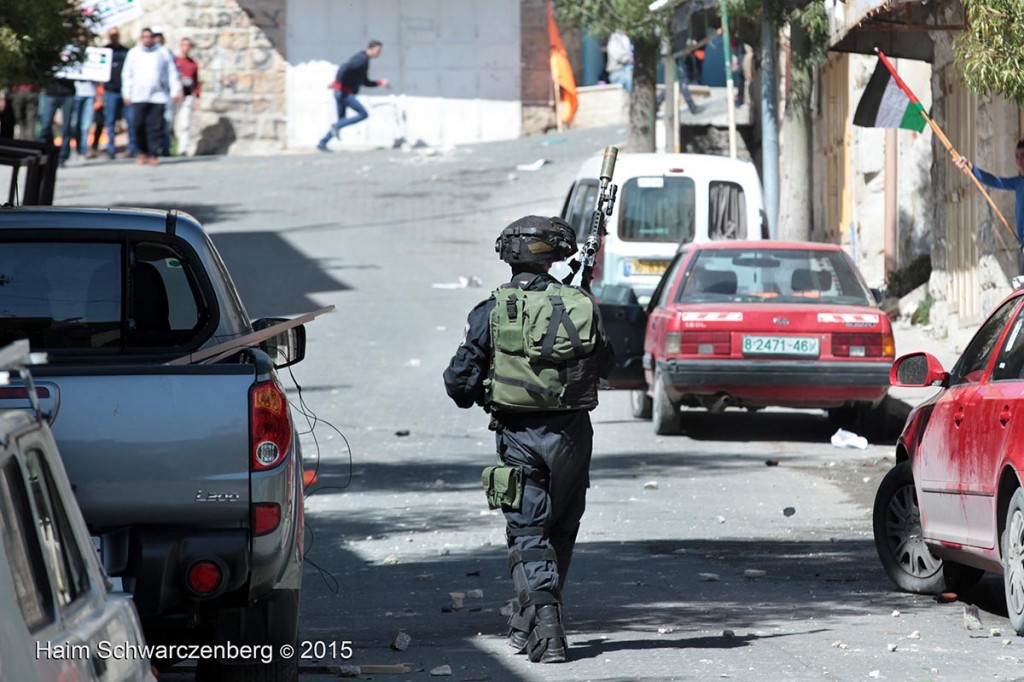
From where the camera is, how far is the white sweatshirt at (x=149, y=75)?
102 feet

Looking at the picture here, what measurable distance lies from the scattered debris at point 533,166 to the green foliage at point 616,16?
12.9 feet

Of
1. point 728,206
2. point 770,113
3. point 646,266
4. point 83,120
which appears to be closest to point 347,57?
point 83,120

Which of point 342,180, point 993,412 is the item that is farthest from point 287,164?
point 993,412

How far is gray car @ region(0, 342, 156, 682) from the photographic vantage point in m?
2.92

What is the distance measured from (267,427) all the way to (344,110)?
32284 millimetres

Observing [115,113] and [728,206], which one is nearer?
[728,206]

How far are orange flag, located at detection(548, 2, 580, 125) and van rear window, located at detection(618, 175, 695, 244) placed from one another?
20220 millimetres

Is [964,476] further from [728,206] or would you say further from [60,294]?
[728,206]

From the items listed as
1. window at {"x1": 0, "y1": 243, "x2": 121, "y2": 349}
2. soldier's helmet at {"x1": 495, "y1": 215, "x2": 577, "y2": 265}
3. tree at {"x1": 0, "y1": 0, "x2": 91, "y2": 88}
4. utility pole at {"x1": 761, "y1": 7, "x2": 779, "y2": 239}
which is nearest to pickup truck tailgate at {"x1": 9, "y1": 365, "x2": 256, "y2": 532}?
window at {"x1": 0, "y1": 243, "x2": 121, "y2": 349}

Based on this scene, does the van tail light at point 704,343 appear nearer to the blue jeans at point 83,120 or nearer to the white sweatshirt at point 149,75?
the white sweatshirt at point 149,75

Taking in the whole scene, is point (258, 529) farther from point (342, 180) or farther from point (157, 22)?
point (157, 22)

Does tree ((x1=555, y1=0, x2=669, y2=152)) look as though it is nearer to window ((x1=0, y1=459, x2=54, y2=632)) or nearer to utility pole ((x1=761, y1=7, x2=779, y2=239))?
utility pole ((x1=761, y1=7, x2=779, y2=239))

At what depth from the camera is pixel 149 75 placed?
31078 millimetres

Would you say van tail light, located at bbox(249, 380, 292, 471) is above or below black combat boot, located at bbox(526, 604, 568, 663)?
above
